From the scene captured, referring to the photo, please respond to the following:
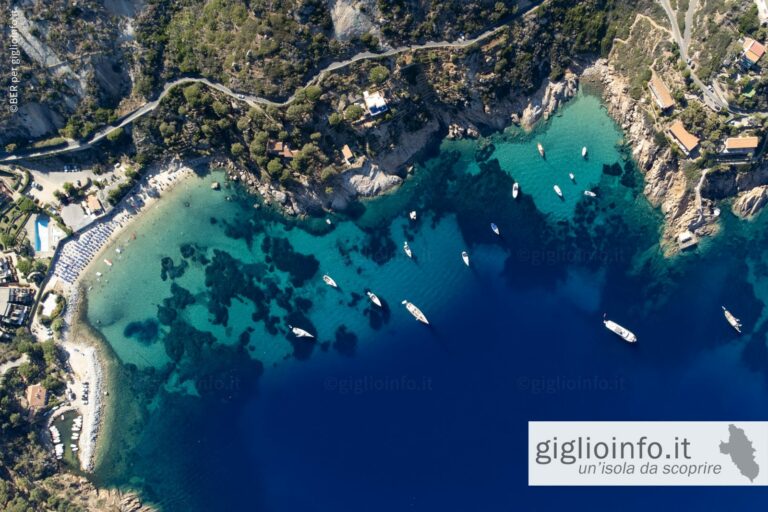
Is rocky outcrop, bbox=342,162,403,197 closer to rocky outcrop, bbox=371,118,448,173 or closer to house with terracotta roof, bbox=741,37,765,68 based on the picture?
rocky outcrop, bbox=371,118,448,173

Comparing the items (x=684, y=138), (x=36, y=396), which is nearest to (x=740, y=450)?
(x=684, y=138)

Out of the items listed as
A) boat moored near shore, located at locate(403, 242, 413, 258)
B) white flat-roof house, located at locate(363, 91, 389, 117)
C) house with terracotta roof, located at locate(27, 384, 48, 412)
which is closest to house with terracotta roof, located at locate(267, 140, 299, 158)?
white flat-roof house, located at locate(363, 91, 389, 117)

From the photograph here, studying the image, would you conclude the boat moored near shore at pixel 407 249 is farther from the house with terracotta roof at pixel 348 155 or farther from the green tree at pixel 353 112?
the green tree at pixel 353 112

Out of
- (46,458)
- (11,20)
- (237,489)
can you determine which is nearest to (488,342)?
(237,489)

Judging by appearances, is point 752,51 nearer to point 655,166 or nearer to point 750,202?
point 655,166

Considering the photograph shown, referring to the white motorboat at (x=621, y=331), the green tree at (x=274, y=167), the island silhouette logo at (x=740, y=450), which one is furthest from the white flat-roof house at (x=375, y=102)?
the island silhouette logo at (x=740, y=450)

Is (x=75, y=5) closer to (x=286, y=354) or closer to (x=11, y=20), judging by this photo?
(x=11, y=20)
